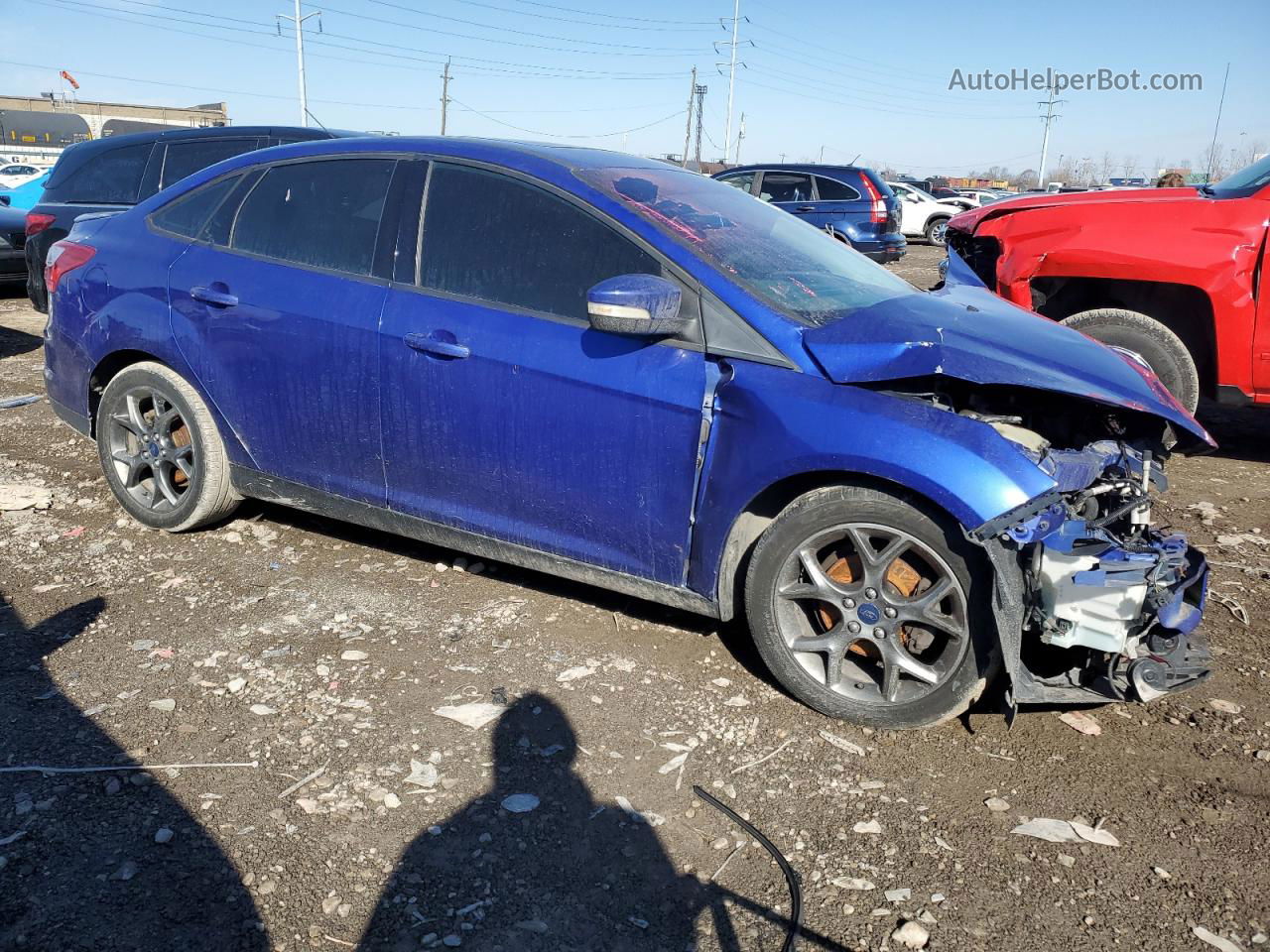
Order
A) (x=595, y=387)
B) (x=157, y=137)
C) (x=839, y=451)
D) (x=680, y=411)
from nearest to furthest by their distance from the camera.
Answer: (x=839, y=451) → (x=680, y=411) → (x=595, y=387) → (x=157, y=137)

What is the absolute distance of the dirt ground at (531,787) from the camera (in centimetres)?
234

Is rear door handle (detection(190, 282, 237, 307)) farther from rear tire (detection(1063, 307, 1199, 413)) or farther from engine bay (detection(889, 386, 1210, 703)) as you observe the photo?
rear tire (detection(1063, 307, 1199, 413))

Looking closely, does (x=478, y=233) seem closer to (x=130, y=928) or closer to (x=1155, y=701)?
(x=130, y=928)

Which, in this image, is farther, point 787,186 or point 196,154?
point 787,186

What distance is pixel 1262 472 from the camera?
5914 mm

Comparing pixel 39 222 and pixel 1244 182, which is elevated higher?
pixel 1244 182

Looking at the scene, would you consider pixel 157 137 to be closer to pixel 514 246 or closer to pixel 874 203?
pixel 514 246

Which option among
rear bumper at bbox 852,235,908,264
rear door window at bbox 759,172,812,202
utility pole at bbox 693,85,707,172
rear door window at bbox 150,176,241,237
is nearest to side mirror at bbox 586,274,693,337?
rear door window at bbox 150,176,241,237

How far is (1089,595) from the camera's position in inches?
111

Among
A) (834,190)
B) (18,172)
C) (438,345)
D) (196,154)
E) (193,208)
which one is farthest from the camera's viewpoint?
(18,172)

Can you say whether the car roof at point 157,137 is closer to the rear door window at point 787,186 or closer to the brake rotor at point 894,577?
the brake rotor at point 894,577

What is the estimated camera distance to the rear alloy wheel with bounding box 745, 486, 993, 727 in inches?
115

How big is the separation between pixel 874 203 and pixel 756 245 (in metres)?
13.9

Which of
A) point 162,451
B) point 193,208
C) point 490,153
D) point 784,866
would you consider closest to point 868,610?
point 784,866
